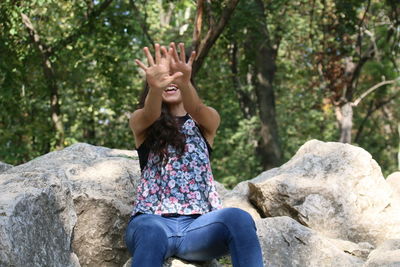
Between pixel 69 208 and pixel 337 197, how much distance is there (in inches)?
92.9

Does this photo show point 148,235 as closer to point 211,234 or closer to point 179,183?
point 211,234

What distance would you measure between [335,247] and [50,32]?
353 inches

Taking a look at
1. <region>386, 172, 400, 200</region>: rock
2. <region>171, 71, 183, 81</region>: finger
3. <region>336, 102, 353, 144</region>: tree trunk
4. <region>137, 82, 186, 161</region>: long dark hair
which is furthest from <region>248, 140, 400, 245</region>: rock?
<region>336, 102, 353, 144</region>: tree trunk

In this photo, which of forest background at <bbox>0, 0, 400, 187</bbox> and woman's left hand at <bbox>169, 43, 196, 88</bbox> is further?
forest background at <bbox>0, 0, 400, 187</bbox>

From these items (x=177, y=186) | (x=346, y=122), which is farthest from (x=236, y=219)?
(x=346, y=122)

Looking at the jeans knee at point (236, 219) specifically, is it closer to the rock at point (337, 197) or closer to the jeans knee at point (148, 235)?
the jeans knee at point (148, 235)

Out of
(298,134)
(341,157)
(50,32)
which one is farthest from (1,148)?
(298,134)

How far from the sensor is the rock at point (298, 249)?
12.9ft

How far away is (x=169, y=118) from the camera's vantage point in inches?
147

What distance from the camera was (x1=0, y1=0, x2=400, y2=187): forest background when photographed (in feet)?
31.5

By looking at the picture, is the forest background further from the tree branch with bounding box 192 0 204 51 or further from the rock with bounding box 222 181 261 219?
the rock with bounding box 222 181 261 219

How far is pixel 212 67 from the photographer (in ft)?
46.8

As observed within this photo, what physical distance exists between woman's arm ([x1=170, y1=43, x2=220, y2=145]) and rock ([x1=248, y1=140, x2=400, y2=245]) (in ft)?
4.49

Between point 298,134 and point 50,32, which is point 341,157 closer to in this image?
point 50,32
